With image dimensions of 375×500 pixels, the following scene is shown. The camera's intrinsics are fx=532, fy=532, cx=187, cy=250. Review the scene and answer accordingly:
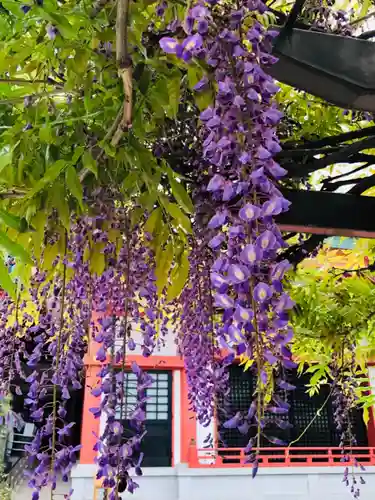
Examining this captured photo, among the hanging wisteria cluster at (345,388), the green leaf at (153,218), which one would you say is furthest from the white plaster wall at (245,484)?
the green leaf at (153,218)

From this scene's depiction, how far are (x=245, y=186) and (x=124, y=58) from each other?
0.86ft

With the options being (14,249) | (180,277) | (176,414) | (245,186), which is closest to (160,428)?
(176,414)

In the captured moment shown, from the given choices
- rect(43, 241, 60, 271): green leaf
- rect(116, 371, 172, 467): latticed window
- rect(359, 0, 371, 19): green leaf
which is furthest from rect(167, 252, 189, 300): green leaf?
rect(116, 371, 172, 467): latticed window

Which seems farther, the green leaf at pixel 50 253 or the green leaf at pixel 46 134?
the green leaf at pixel 50 253

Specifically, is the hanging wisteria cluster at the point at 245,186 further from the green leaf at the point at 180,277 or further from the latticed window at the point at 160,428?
the latticed window at the point at 160,428

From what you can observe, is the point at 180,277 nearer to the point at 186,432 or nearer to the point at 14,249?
the point at 14,249

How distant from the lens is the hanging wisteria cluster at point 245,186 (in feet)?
2.18

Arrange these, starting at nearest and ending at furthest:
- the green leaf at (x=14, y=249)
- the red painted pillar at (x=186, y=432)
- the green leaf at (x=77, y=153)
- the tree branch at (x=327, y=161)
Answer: the green leaf at (x=14, y=249), the green leaf at (x=77, y=153), the tree branch at (x=327, y=161), the red painted pillar at (x=186, y=432)

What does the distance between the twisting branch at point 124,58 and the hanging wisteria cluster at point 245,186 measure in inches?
2.3

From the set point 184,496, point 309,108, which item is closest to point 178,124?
point 309,108

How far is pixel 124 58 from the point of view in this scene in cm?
77

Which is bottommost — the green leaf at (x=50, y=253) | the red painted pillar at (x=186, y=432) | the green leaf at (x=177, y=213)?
the red painted pillar at (x=186, y=432)

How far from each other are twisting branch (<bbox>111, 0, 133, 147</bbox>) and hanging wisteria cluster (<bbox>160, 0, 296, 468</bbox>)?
6 centimetres

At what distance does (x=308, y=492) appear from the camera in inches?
239
